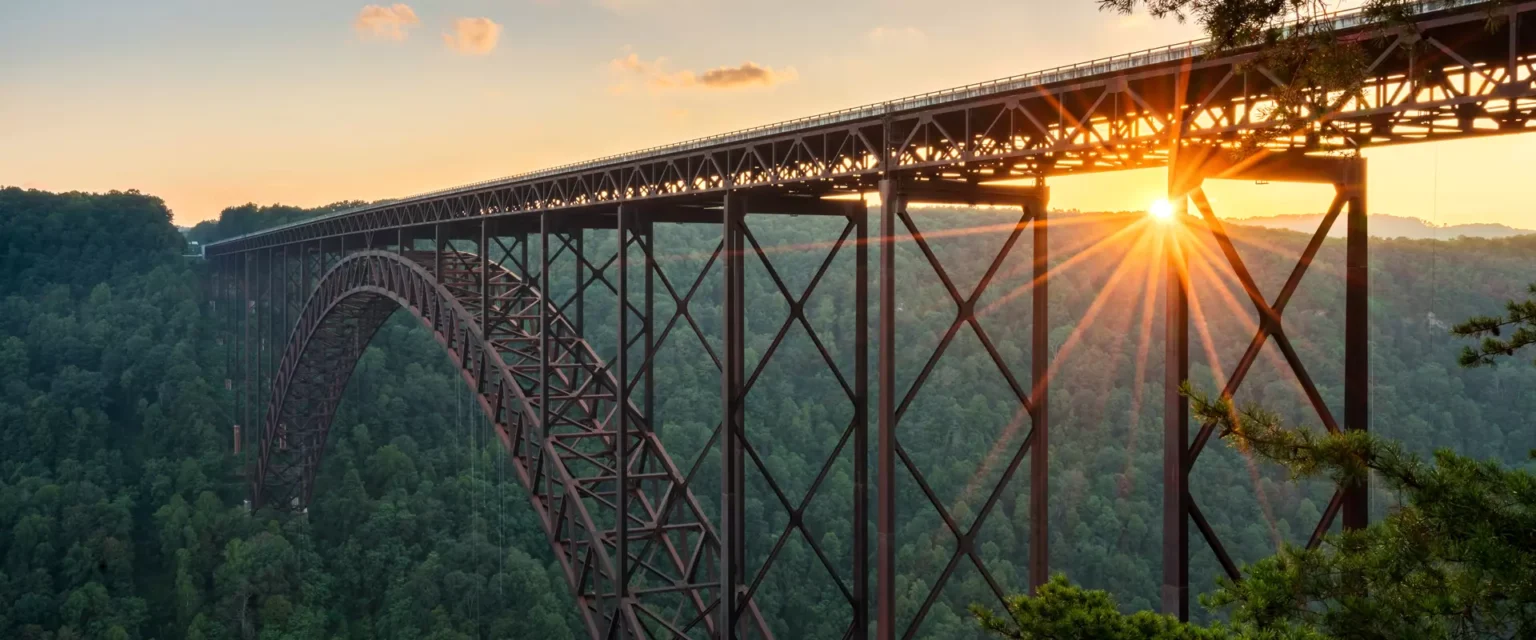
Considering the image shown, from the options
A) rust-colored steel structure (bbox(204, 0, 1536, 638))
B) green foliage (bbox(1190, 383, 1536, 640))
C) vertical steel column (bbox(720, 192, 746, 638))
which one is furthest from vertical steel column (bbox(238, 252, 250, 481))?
green foliage (bbox(1190, 383, 1536, 640))

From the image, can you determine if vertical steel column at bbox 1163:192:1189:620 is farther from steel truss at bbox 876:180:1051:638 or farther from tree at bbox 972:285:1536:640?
steel truss at bbox 876:180:1051:638

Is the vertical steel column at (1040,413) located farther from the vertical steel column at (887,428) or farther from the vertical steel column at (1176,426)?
the vertical steel column at (1176,426)

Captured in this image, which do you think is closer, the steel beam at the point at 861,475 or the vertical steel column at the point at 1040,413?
the vertical steel column at the point at 1040,413

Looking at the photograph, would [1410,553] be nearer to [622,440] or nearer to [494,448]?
[622,440]

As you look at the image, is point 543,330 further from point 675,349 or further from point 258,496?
point 675,349

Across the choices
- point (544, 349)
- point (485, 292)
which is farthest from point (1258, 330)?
point (485, 292)

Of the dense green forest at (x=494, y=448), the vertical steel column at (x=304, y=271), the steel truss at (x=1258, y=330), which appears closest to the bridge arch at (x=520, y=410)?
the vertical steel column at (x=304, y=271)

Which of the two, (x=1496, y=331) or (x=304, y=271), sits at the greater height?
(x=304, y=271)
